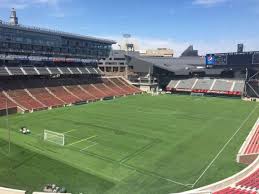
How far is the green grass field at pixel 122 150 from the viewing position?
28297mm

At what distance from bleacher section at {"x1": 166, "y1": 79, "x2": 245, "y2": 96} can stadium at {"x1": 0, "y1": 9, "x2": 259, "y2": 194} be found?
379 mm

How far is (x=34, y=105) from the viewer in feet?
219

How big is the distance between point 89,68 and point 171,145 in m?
65.4

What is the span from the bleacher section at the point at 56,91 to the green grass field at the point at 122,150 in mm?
6864

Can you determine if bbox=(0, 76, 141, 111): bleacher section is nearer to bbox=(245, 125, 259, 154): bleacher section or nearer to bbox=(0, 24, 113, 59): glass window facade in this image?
bbox=(0, 24, 113, 59): glass window facade

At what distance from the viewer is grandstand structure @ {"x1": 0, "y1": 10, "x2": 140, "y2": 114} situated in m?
70.8

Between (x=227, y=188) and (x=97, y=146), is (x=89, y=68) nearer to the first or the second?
(x=97, y=146)

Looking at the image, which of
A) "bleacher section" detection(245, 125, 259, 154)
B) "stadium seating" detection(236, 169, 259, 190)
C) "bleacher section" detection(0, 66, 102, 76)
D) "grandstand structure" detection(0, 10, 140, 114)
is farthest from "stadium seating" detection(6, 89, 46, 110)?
"stadium seating" detection(236, 169, 259, 190)

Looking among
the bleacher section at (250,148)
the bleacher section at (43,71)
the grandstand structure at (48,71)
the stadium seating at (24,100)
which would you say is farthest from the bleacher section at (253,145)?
the bleacher section at (43,71)

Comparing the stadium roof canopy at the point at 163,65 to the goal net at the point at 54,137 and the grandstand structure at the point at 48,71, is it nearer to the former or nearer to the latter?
the grandstand structure at the point at 48,71

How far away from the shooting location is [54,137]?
42.2 meters

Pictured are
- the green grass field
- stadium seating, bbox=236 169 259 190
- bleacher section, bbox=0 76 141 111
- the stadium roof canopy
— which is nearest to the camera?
stadium seating, bbox=236 169 259 190

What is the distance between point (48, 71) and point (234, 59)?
68229mm

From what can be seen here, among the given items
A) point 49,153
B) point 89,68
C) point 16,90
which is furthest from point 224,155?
point 89,68
